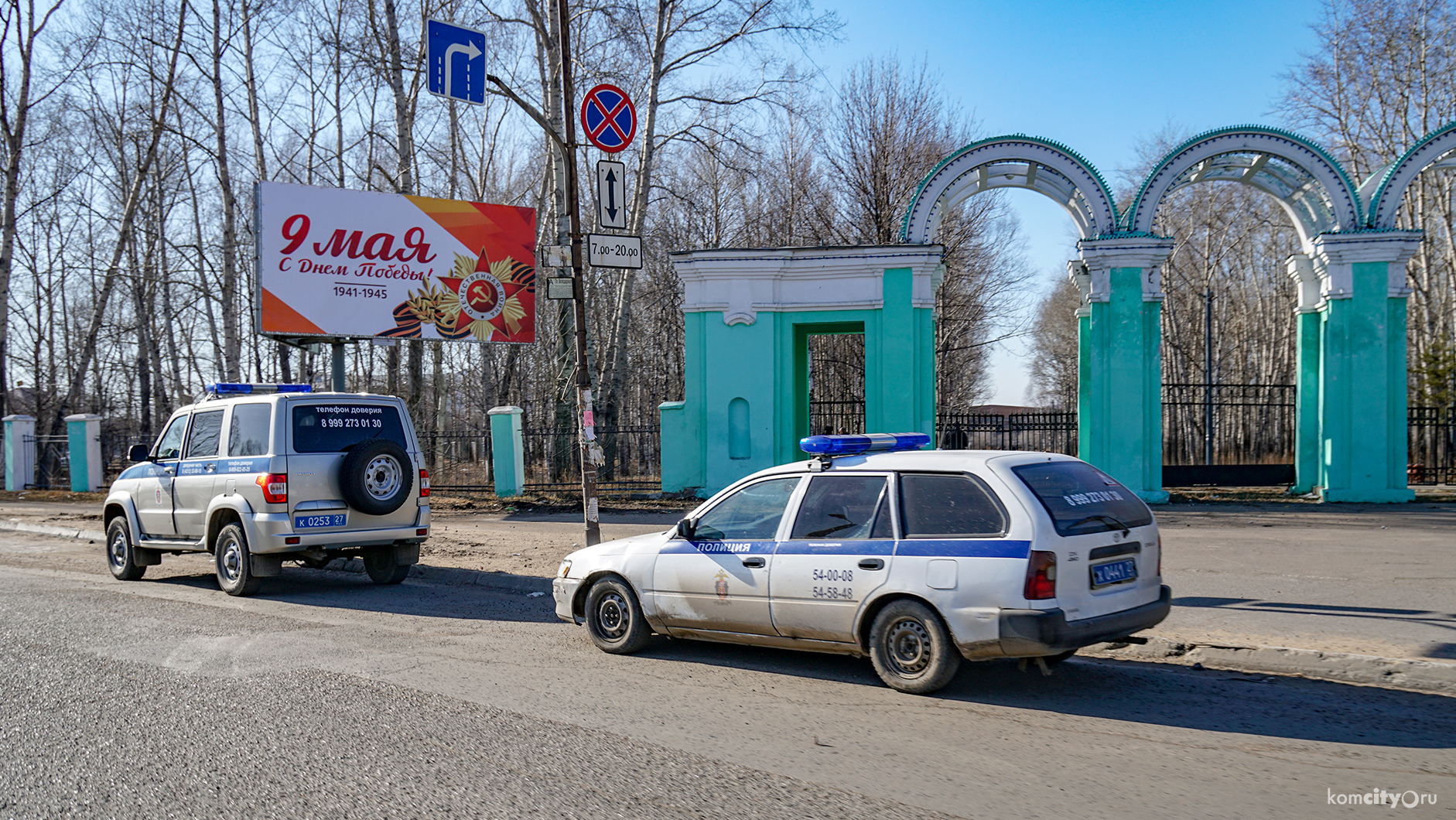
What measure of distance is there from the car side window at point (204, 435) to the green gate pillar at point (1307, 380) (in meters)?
17.5

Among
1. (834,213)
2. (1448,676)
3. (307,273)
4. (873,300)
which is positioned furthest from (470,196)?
(1448,676)

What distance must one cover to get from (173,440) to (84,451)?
17.5 meters

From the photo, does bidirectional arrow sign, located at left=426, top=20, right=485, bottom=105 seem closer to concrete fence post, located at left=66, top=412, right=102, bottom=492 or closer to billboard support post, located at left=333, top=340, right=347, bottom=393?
billboard support post, located at left=333, top=340, right=347, bottom=393

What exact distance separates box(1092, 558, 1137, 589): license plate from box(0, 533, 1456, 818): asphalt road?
724 millimetres

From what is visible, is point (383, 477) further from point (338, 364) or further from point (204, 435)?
point (338, 364)

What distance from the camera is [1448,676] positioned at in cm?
604

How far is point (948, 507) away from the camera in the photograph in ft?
19.6

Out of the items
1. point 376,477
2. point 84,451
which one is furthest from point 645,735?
point 84,451

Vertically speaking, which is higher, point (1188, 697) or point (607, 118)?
point (607, 118)

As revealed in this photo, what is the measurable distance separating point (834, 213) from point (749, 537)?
25.9 meters

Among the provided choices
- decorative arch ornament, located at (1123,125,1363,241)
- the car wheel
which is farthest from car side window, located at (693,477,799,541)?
decorative arch ornament, located at (1123,125,1363,241)

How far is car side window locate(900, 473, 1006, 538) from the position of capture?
19.0 ft

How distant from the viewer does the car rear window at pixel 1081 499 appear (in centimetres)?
572

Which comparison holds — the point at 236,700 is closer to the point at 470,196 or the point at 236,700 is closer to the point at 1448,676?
the point at 1448,676
